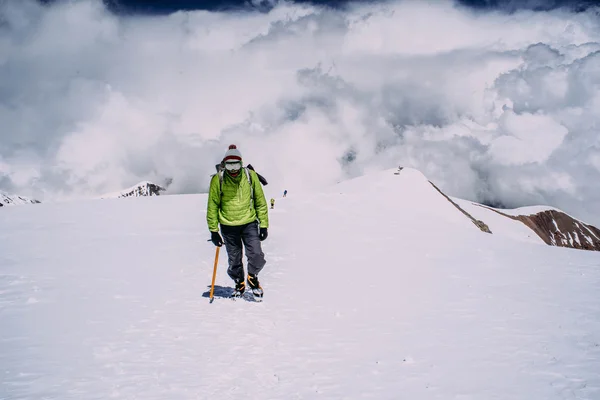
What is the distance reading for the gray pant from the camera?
950cm

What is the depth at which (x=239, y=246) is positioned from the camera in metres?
9.67

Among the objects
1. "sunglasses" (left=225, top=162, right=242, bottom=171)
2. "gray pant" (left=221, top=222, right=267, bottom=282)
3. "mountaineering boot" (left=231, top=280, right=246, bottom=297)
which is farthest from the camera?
"mountaineering boot" (left=231, top=280, right=246, bottom=297)

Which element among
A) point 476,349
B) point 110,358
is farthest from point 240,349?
point 476,349

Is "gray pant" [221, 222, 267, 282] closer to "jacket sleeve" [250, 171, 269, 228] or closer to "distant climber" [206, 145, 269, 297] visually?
"distant climber" [206, 145, 269, 297]

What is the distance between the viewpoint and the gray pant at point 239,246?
950cm

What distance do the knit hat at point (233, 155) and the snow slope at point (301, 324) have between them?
10.5ft

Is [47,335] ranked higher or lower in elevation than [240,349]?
higher

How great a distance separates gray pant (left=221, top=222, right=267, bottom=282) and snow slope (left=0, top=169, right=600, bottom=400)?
0.75 metres

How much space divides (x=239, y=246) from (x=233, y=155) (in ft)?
7.17

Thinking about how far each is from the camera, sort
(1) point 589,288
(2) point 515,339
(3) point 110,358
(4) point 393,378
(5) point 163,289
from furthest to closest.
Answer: (1) point 589,288 → (5) point 163,289 → (2) point 515,339 → (3) point 110,358 → (4) point 393,378

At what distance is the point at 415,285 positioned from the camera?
37.3 ft

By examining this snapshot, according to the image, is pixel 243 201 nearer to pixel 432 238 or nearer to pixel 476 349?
pixel 476 349

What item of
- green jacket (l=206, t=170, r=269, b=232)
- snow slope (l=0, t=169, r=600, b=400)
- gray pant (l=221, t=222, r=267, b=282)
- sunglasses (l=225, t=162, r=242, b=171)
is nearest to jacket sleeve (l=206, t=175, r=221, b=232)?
green jacket (l=206, t=170, r=269, b=232)

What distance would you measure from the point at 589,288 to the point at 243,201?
9650 mm
